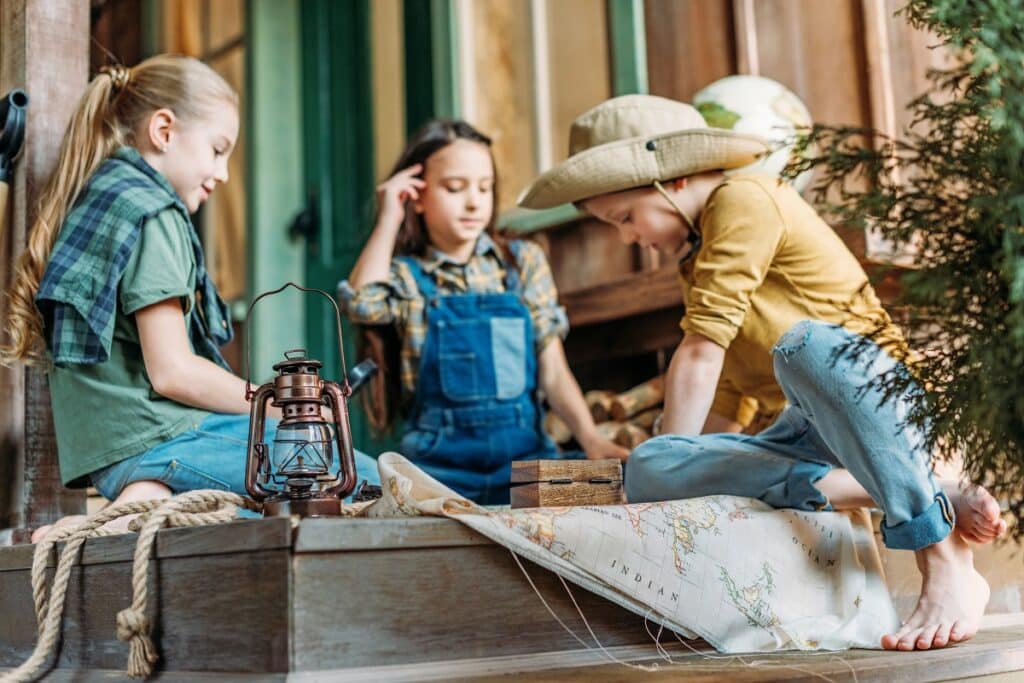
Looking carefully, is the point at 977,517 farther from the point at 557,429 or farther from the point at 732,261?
the point at 557,429

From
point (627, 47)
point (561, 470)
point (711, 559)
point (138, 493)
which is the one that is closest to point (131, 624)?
point (138, 493)

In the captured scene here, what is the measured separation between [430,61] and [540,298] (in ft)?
4.03

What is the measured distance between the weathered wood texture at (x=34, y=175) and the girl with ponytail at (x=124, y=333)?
0.36 ft

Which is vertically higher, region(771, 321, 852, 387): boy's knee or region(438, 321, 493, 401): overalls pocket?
region(438, 321, 493, 401): overalls pocket

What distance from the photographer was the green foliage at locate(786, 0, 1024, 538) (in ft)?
3.47

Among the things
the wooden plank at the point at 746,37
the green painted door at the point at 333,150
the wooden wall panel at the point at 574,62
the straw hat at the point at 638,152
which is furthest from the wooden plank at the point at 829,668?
the green painted door at the point at 333,150

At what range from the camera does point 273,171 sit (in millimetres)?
4449

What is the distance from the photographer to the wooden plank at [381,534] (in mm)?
1248

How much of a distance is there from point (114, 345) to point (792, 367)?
0.99 meters

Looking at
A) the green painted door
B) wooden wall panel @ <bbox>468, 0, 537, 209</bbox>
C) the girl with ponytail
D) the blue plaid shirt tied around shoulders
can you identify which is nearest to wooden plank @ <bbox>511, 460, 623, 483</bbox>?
the girl with ponytail

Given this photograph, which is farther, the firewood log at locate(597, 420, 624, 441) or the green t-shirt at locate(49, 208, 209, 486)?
the firewood log at locate(597, 420, 624, 441)

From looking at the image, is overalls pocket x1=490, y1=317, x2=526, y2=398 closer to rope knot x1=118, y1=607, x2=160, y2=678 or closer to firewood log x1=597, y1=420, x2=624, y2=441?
firewood log x1=597, y1=420, x2=624, y2=441

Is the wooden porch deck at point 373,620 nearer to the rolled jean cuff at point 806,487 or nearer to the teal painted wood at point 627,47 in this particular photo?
the rolled jean cuff at point 806,487

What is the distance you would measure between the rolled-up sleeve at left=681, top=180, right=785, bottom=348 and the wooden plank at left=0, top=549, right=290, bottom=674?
3.15ft
